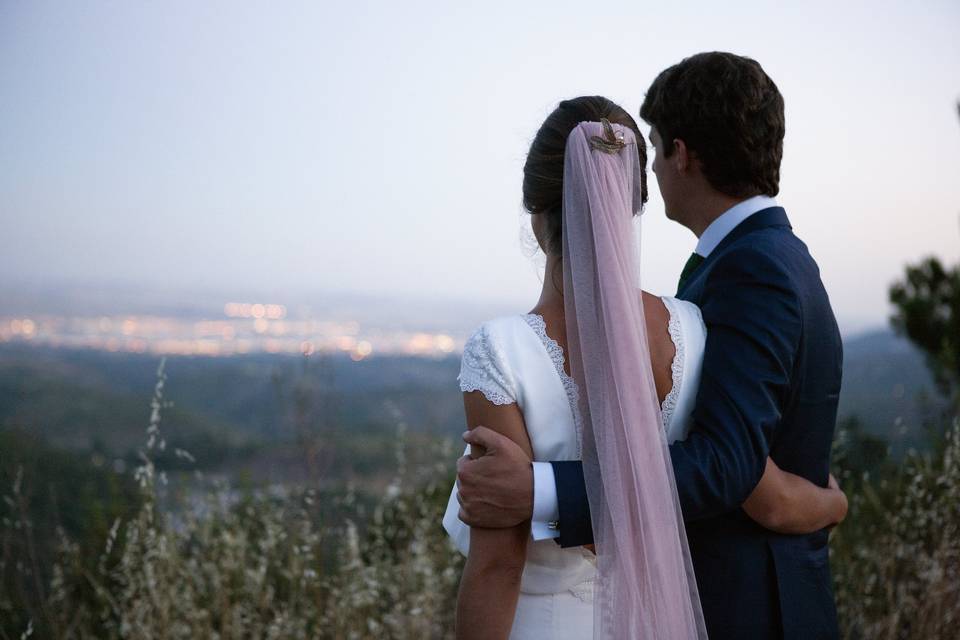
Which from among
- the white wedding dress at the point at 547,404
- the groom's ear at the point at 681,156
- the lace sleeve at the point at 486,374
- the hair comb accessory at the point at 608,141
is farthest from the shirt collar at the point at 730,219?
the lace sleeve at the point at 486,374

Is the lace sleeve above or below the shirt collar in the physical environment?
below

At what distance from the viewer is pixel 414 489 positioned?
181 inches

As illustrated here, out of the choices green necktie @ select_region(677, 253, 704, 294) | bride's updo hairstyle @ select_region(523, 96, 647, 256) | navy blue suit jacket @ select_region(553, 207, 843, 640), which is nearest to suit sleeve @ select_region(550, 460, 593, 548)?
navy blue suit jacket @ select_region(553, 207, 843, 640)

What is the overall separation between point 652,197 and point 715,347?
0.57 metres

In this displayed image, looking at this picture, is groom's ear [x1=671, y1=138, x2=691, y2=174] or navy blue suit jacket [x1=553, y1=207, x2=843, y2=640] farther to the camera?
groom's ear [x1=671, y1=138, x2=691, y2=174]

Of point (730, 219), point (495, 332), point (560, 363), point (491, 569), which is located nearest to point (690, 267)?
point (730, 219)

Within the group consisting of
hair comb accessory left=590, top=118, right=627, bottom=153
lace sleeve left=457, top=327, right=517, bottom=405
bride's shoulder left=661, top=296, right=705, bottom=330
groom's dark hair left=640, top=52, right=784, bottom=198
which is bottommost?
lace sleeve left=457, top=327, right=517, bottom=405

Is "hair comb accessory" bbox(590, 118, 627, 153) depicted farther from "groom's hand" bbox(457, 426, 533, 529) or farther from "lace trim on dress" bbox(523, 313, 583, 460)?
"groom's hand" bbox(457, 426, 533, 529)

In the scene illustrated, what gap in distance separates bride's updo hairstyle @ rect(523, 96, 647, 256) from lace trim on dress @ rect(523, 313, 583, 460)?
22 centimetres

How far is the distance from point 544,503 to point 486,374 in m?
0.32

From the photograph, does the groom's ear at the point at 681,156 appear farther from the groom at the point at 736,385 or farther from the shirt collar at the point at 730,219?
the shirt collar at the point at 730,219

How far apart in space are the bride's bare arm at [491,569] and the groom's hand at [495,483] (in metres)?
0.03

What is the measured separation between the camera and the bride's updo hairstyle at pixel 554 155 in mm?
1950

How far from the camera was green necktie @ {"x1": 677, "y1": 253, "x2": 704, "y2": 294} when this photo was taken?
2354mm
